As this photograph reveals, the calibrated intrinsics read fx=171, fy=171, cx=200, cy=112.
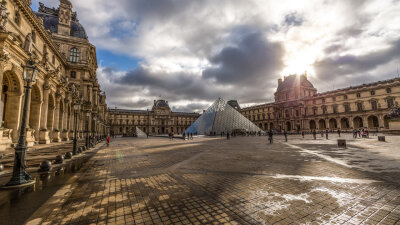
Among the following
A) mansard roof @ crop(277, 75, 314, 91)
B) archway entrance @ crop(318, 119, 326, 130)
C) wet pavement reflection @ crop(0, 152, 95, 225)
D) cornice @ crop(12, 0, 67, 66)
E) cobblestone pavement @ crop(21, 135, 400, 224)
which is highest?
mansard roof @ crop(277, 75, 314, 91)

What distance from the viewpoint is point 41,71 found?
14719 mm

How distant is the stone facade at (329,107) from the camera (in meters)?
44.9

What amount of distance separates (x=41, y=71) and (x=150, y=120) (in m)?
84.3

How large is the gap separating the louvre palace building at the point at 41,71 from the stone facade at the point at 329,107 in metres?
63.3

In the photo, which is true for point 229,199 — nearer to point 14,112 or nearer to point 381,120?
point 14,112

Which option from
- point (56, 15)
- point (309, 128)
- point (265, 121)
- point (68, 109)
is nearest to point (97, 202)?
point (68, 109)

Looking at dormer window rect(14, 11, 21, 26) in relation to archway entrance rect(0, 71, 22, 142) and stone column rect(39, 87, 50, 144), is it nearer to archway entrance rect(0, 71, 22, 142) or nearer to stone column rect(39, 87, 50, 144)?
stone column rect(39, 87, 50, 144)

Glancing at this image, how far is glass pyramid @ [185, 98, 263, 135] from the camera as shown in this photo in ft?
135

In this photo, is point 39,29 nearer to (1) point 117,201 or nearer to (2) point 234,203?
(1) point 117,201

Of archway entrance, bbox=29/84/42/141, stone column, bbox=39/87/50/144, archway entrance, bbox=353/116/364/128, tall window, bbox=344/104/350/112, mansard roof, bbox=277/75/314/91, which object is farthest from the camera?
mansard roof, bbox=277/75/314/91

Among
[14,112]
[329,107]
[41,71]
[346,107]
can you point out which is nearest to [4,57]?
[14,112]

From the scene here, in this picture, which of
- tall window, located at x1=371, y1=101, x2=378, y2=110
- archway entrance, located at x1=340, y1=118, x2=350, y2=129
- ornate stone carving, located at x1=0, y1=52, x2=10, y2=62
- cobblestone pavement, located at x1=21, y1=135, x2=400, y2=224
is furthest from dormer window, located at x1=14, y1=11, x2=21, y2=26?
archway entrance, located at x1=340, y1=118, x2=350, y2=129

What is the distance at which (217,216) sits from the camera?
9.09ft

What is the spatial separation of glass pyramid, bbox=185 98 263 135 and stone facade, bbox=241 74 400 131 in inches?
1084
